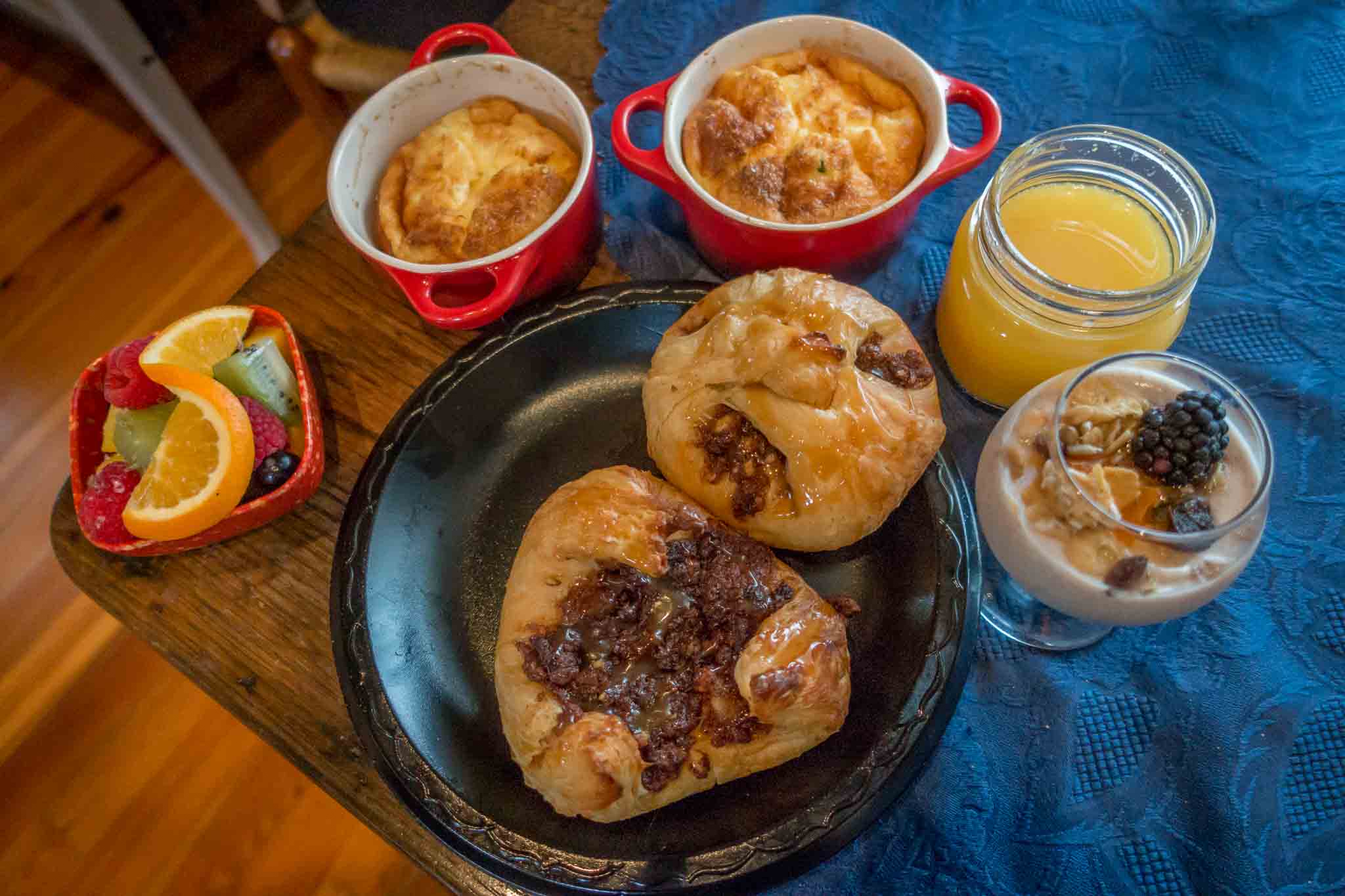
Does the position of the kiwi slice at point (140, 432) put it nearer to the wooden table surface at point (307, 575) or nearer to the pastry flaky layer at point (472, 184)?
the wooden table surface at point (307, 575)

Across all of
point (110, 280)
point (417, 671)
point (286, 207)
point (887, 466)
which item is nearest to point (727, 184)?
point (887, 466)

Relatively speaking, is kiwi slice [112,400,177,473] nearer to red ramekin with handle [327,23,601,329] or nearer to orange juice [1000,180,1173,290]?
red ramekin with handle [327,23,601,329]

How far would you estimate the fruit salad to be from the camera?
1.25m

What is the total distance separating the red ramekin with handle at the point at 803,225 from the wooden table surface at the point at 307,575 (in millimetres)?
238

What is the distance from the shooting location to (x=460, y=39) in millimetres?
1488

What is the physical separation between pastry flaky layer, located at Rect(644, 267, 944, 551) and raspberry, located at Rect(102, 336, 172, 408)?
74 centimetres

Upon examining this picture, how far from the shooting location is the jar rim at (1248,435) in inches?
36.8

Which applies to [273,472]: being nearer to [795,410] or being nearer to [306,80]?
[795,410]

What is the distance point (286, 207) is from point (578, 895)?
7.12ft

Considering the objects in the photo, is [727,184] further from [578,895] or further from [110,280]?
[110,280]

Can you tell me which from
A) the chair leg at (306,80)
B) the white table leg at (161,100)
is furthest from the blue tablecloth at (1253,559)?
the white table leg at (161,100)

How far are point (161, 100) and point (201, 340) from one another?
1044 millimetres

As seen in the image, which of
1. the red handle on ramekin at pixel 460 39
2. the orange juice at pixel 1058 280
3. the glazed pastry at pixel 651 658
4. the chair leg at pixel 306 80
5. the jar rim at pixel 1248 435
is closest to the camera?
the jar rim at pixel 1248 435

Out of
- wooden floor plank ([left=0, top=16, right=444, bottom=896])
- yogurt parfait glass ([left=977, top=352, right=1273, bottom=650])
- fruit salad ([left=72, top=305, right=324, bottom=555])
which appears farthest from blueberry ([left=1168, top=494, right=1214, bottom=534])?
wooden floor plank ([left=0, top=16, right=444, bottom=896])
